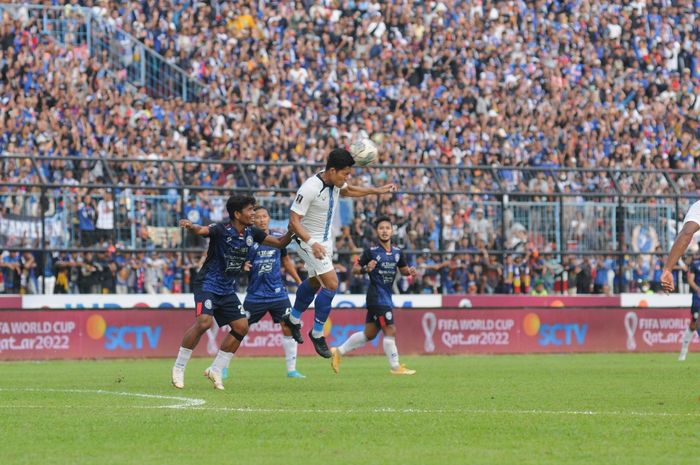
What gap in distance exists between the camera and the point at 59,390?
16.4 m

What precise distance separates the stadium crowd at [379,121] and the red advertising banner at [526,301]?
0.84 feet

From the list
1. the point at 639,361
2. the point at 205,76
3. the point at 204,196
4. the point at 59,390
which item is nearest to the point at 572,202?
the point at 639,361

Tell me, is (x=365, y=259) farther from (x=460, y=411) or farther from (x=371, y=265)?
(x=460, y=411)

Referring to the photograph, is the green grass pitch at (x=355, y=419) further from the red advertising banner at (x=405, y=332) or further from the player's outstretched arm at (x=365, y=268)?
the red advertising banner at (x=405, y=332)

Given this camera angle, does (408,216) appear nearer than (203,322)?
No

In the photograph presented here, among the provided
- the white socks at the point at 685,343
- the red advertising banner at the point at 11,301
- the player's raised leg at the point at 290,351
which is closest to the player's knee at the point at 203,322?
the player's raised leg at the point at 290,351

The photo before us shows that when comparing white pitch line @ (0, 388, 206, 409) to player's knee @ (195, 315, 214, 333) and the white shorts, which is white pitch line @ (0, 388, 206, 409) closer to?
player's knee @ (195, 315, 214, 333)

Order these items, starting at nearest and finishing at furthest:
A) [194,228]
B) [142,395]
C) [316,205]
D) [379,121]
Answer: [194,228], [142,395], [316,205], [379,121]

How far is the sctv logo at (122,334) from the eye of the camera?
2717 centimetres

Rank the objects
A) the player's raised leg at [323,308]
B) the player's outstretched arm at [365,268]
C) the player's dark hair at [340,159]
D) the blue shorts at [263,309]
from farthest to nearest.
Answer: the player's outstretched arm at [365,268] → the blue shorts at [263,309] → the player's raised leg at [323,308] → the player's dark hair at [340,159]

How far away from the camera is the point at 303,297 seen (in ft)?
59.5

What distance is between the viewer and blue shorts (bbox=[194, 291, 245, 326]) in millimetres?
15930


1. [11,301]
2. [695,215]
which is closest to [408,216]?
[11,301]

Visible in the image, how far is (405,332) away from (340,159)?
12.5 m
